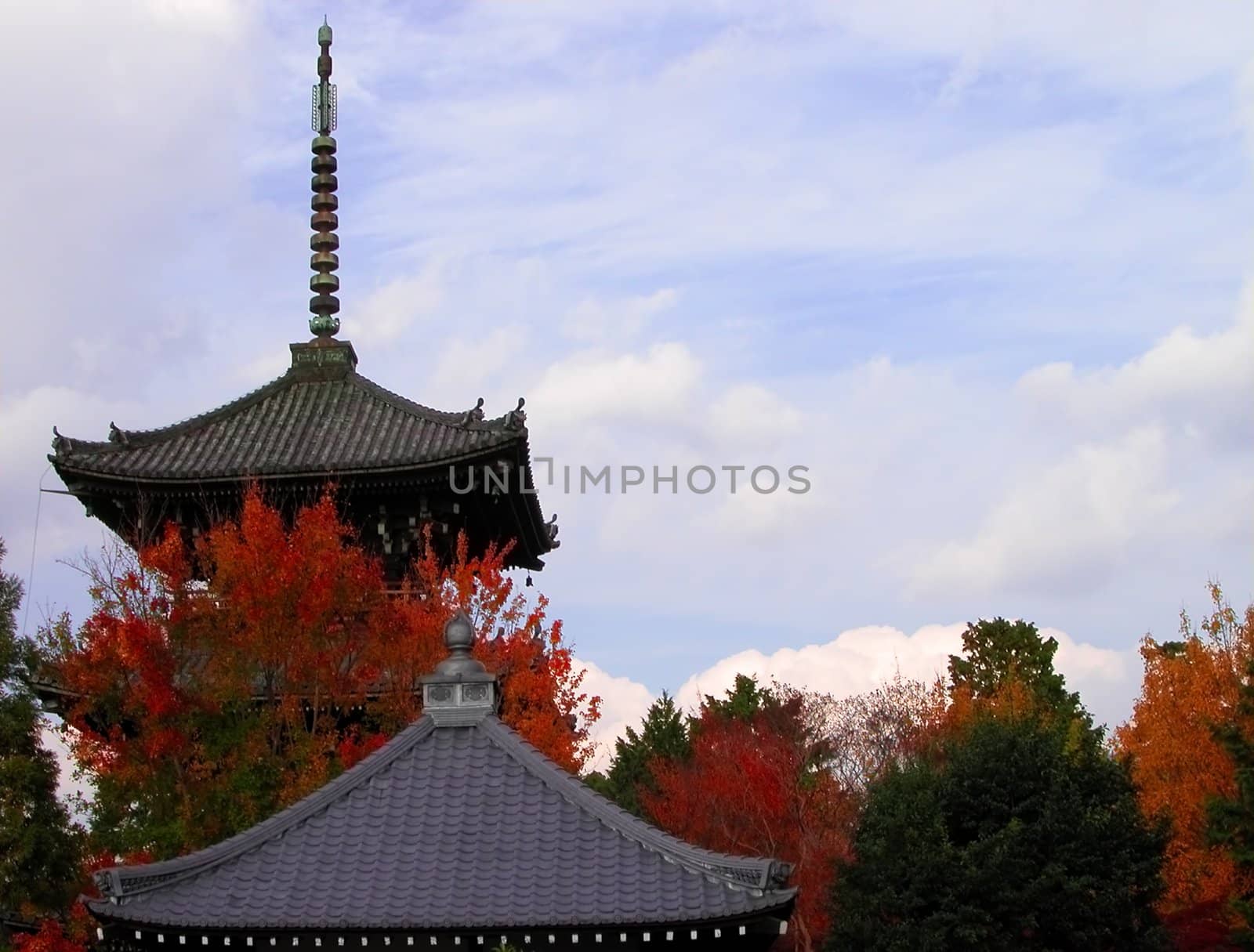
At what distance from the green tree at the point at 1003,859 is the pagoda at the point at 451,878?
792cm

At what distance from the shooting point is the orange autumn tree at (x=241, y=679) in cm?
1870

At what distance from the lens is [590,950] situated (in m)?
11.9

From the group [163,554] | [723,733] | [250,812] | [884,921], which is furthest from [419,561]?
[723,733]

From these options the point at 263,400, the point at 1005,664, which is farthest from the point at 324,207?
the point at 1005,664

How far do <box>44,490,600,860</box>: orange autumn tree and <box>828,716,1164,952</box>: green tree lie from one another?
486 centimetres

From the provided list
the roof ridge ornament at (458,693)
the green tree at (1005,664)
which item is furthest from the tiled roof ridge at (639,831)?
the green tree at (1005,664)

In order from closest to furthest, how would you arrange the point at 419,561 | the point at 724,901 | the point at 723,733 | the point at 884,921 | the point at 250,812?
the point at 724,901 < the point at 250,812 < the point at 884,921 < the point at 419,561 < the point at 723,733

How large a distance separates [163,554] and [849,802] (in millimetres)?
19765

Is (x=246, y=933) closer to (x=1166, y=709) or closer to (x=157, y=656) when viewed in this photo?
(x=157, y=656)

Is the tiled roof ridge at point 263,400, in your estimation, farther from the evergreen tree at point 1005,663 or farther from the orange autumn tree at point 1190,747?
the evergreen tree at point 1005,663

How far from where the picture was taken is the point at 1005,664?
153 feet

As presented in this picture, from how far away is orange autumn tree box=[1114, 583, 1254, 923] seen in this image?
28984mm

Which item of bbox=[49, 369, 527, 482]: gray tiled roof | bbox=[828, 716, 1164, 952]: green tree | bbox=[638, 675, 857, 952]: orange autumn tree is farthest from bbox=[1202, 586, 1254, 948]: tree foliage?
bbox=[49, 369, 527, 482]: gray tiled roof

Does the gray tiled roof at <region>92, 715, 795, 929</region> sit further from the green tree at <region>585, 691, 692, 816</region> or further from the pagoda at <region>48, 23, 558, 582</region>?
the green tree at <region>585, 691, 692, 816</region>
